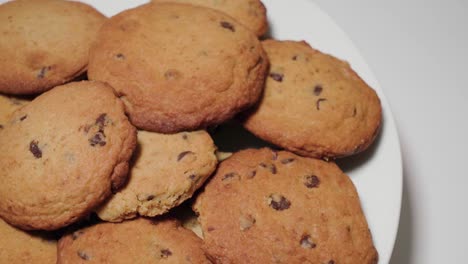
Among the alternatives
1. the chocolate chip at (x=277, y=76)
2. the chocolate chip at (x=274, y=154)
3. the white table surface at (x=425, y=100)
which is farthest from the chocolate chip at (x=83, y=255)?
the white table surface at (x=425, y=100)

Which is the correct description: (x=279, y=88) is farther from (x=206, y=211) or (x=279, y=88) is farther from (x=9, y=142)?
(x=9, y=142)

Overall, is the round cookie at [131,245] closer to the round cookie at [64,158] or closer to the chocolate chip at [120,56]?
the round cookie at [64,158]

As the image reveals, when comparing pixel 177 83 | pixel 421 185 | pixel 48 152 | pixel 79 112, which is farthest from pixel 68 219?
pixel 421 185

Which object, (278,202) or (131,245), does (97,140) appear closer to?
(131,245)

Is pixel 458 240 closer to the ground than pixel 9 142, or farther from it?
closer to the ground

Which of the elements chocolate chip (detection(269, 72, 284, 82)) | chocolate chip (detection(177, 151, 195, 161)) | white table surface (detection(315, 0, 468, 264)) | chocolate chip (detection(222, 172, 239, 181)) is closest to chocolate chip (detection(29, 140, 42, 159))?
chocolate chip (detection(177, 151, 195, 161))

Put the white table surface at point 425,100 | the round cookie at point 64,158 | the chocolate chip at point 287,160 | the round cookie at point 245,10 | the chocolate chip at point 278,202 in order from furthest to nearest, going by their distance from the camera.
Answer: the white table surface at point 425,100 → the round cookie at point 245,10 → the chocolate chip at point 287,160 → the chocolate chip at point 278,202 → the round cookie at point 64,158
